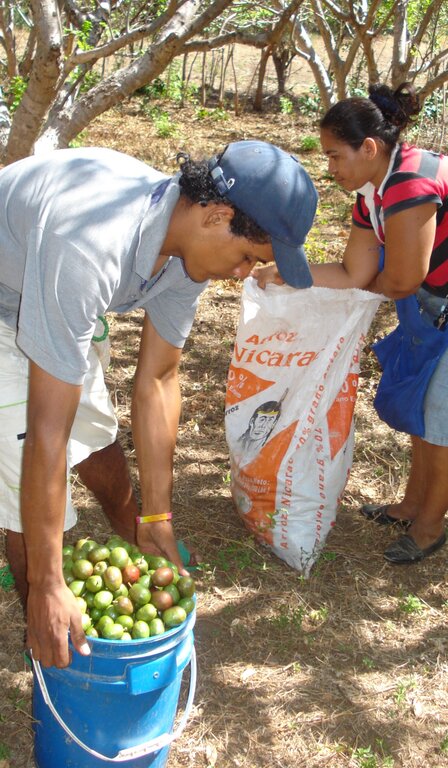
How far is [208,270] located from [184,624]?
886 mm

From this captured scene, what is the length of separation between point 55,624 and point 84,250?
857 mm

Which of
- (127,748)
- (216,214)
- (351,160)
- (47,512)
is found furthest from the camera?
(351,160)

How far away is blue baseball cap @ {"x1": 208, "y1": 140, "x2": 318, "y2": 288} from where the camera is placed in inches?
69.5

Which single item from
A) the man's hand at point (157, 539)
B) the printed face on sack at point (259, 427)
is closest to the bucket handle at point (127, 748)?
the man's hand at point (157, 539)

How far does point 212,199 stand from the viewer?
1816 millimetres

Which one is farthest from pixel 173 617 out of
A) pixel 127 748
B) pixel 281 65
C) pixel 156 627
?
pixel 281 65

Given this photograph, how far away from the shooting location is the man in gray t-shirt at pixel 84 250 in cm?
163

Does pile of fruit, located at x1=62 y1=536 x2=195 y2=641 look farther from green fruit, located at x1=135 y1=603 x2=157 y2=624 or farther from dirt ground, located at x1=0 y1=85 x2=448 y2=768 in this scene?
dirt ground, located at x1=0 y1=85 x2=448 y2=768

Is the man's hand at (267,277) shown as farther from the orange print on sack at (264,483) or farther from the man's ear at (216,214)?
the man's ear at (216,214)

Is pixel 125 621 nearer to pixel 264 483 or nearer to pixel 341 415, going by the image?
pixel 264 483

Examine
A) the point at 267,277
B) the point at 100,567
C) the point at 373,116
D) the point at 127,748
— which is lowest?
the point at 127,748

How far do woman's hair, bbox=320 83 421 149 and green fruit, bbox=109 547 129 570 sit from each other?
61.8 inches

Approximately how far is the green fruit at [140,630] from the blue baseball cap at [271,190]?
37.7 inches

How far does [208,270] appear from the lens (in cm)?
191
